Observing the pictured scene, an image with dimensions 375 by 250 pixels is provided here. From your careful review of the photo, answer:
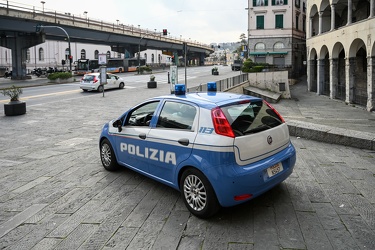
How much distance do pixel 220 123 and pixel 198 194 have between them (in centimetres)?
97

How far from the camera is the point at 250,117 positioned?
15.2 ft

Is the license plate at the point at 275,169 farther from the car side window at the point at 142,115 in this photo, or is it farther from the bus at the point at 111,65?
the bus at the point at 111,65

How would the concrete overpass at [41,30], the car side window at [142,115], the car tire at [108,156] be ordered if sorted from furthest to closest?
the concrete overpass at [41,30], the car tire at [108,156], the car side window at [142,115]

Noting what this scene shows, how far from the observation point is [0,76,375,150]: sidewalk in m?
8.37

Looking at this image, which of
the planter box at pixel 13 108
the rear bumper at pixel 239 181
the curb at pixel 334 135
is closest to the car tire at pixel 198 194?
the rear bumper at pixel 239 181

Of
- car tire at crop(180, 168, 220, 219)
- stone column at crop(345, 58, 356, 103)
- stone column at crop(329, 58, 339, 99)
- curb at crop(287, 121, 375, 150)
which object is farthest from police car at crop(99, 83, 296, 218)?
stone column at crop(329, 58, 339, 99)

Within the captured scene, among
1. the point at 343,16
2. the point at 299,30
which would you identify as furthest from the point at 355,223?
the point at 299,30

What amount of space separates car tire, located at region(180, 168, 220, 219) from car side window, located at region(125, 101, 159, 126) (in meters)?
1.26

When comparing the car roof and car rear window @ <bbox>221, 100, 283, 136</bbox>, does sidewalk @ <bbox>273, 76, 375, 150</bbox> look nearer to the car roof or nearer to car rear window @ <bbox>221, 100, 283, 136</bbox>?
car rear window @ <bbox>221, 100, 283, 136</bbox>

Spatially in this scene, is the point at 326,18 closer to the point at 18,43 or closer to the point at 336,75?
the point at 336,75

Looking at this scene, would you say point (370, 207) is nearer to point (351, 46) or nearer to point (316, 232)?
point (316, 232)

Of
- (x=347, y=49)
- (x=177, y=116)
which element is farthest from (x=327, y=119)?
(x=177, y=116)

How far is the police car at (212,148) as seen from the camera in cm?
414

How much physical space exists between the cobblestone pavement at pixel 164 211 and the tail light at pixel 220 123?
114 centimetres
